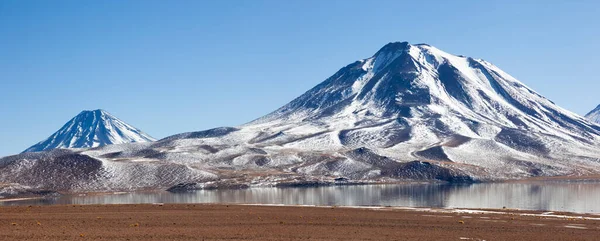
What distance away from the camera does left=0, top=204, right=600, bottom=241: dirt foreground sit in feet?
162

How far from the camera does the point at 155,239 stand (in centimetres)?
4675

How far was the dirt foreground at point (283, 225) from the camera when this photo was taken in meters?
49.3

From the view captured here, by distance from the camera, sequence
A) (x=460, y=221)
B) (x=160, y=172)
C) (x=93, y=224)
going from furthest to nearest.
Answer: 1. (x=160, y=172)
2. (x=460, y=221)
3. (x=93, y=224)

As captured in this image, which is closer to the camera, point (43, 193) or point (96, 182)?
point (43, 193)

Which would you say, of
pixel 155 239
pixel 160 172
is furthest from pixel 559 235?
pixel 160 172

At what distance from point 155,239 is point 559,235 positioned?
103ft

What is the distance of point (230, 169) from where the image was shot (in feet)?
651

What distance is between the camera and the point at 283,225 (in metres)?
56.8

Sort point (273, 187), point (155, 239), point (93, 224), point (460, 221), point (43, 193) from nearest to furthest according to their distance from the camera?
point (155, 239), point (93, 224), point (460, 221), point (43, 193), point (273, 187)

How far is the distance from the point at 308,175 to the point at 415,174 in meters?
32.8

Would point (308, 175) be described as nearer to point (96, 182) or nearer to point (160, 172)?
point (160, 172)

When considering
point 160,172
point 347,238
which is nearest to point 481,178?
point 160,172

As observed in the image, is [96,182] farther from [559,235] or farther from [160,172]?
[559,235]

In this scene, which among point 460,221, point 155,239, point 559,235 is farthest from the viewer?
point 460,221
